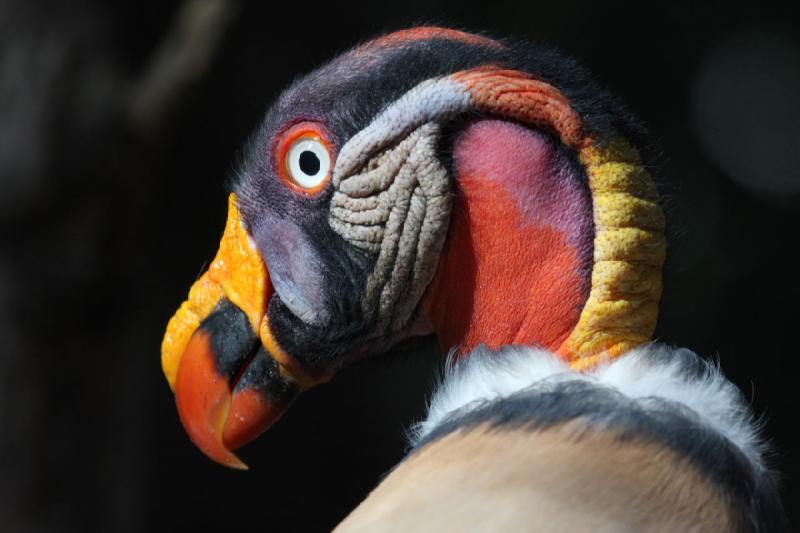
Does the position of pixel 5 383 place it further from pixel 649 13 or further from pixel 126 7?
pixel 649 13

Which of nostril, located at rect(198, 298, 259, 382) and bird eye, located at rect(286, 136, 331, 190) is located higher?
bird eye, located at rect(286, 136, 331, 190)

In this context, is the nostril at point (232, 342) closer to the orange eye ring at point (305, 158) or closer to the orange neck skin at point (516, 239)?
the orange eye ring at point (305, 158)

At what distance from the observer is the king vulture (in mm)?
1672

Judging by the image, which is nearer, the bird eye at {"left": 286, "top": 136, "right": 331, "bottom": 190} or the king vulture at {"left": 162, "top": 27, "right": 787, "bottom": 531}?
the king vulture at {"left": 162, "top": 27, "right": 787, "bottom": 531}

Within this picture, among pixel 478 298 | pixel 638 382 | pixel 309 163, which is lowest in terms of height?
pixel 638 382

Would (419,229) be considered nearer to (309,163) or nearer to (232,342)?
(309,163)

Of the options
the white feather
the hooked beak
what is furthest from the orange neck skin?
the hooked beak

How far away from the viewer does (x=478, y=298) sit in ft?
6.89

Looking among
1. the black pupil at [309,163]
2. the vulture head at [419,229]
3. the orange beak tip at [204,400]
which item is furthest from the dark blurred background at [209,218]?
the black pupil at [309,163]

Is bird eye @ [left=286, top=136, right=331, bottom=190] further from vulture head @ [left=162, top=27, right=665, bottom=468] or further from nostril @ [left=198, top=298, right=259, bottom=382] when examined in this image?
nostril @ [left=198, top=298, right=259, bottom=382]

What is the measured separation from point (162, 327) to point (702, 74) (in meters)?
2.94

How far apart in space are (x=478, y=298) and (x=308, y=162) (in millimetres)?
427

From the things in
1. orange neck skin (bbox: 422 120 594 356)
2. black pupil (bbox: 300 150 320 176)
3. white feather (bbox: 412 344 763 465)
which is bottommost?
white feather (bbox: 412 344 763 465)

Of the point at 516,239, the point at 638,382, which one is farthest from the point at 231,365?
the point at 638,382
